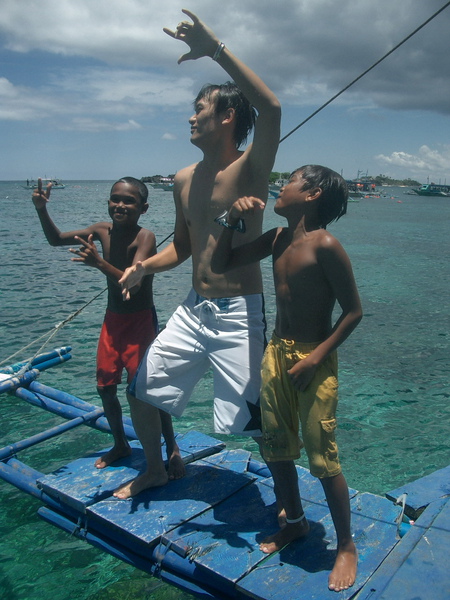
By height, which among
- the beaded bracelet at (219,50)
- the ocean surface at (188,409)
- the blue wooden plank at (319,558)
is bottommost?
the ocean surface at (188,409)

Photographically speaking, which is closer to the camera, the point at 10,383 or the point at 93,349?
the point at 10,383

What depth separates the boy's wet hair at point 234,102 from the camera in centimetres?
327

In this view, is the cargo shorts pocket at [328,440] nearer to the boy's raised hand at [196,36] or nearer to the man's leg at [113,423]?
the man's leg at [113,423]

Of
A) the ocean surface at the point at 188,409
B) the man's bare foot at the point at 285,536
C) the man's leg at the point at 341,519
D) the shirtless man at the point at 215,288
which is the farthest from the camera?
the ocean surface at the point at 188,409

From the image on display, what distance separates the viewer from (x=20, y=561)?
386 centimetres

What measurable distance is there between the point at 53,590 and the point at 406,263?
65.4ft

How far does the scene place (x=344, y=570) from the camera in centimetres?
266

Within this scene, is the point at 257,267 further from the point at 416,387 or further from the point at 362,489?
the point at 416,387

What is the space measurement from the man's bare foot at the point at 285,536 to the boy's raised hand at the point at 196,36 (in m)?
2.49

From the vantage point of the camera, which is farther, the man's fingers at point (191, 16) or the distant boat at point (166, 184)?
the distant boat at point (166, 184)

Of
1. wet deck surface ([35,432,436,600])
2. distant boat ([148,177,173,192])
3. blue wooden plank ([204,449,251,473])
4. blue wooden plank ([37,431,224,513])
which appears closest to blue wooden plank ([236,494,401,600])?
wet deck surface ([35,432,436,600])

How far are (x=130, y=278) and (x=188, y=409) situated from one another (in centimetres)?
367

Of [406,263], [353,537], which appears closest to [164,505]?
[353,537]

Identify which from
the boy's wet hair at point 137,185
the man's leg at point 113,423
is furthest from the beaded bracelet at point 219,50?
the man's leg at point 113,423
